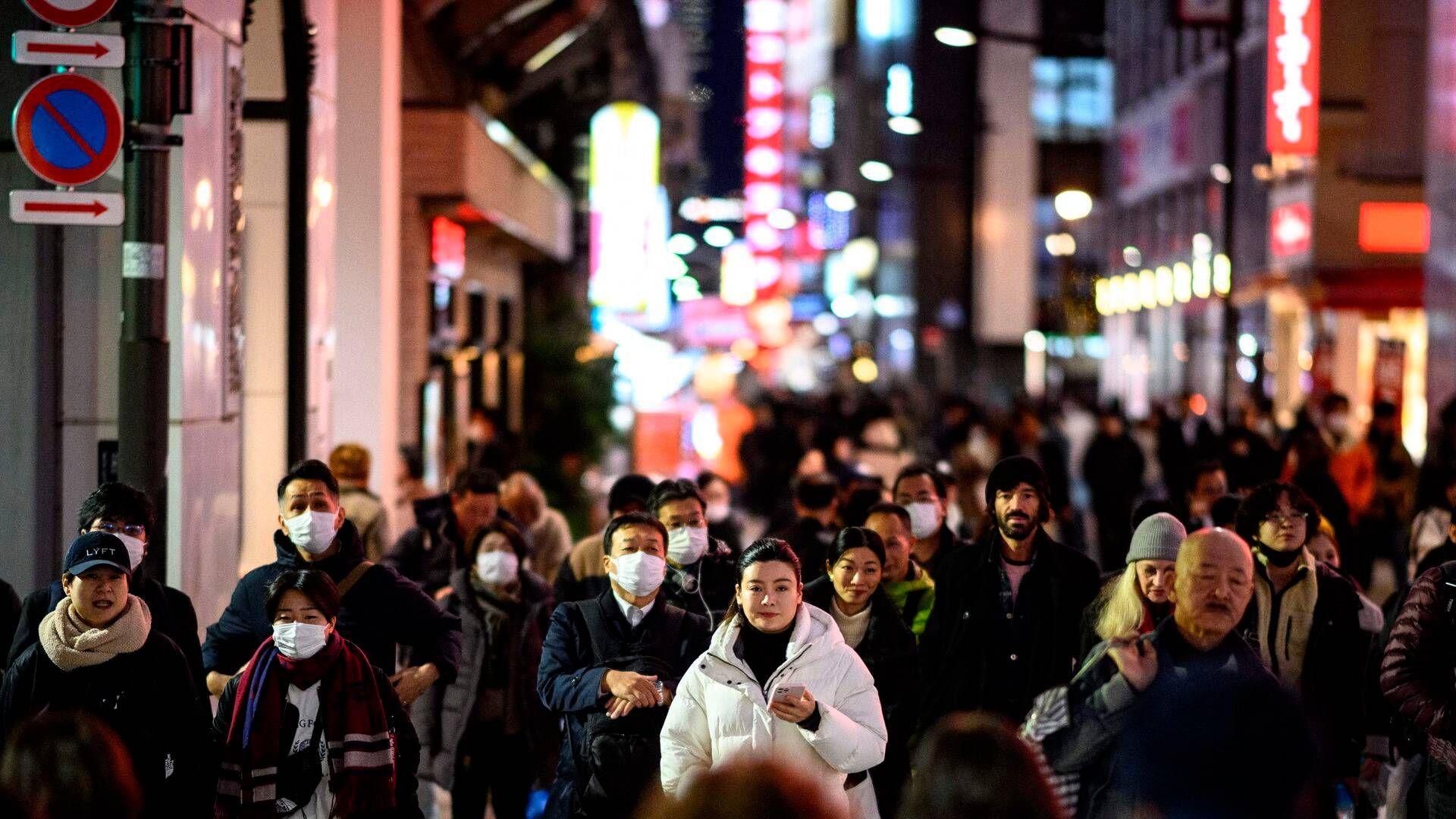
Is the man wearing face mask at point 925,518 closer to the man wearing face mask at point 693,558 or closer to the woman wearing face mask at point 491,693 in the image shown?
the man wearing face mask at point 693,558

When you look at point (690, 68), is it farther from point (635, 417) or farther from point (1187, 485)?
point (1187, 485)

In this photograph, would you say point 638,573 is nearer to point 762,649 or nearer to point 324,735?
point 762,649

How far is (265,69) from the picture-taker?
14.1 m

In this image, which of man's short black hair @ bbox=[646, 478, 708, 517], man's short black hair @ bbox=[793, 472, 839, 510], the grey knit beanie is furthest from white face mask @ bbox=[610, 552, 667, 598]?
man's short black hair @ bbox=[793, 472, 839, 510]

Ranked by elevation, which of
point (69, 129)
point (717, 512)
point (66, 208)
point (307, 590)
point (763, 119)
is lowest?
point (717, 512)

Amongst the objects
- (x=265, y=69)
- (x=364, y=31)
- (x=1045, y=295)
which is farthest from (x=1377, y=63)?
(x=1045, y=295)

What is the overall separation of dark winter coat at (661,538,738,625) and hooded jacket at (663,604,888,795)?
2.11 metres

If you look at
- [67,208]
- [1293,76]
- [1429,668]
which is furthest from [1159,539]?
[1293,76]

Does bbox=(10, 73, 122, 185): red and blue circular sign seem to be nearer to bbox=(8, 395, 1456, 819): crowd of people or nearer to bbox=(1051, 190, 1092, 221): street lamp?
bbox=(8, 395, 1456, 819): crowd of people

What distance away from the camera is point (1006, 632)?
7.73 metres

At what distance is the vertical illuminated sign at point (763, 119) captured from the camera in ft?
233

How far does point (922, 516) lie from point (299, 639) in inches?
177

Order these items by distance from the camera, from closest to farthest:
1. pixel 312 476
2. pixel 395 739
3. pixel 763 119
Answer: pixel 395 739, pixel 312 476, pixel 763 119

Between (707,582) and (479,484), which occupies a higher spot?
(479,484)
